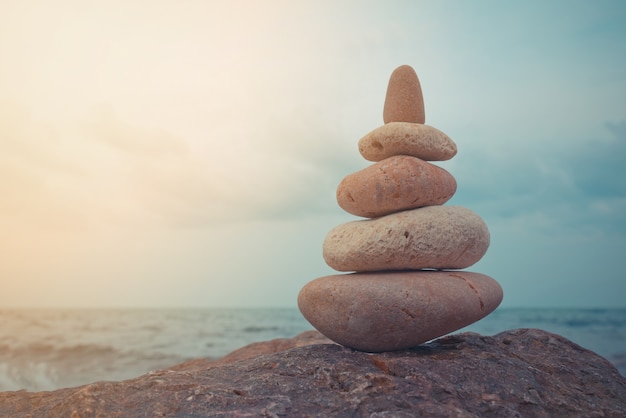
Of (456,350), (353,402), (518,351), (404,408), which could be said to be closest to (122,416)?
(353,402)

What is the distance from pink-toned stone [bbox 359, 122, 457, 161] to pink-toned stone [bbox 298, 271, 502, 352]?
6.60 feet

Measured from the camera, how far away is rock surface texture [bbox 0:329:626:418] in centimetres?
600

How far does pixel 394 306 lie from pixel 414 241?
1.06 meters

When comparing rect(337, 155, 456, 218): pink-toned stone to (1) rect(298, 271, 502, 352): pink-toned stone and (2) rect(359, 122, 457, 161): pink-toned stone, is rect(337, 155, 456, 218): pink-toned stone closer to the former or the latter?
(2) rect(359, 122, 457, 161): pink-toned stone

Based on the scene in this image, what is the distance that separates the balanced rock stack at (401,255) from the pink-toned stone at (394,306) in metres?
0.01

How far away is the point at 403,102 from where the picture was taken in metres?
9.05

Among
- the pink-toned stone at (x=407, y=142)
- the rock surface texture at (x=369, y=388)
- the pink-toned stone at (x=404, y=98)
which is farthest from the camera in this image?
the pink-toned stone at (x=404, y=98)

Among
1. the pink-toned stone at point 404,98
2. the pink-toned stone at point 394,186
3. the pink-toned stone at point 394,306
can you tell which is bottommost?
the pink-toned stone at point 394,306

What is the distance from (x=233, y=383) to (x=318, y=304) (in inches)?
74.6

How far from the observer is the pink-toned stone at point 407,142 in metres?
8.48

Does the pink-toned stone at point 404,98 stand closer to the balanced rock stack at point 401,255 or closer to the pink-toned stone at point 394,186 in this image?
the balanced rock stack at point 401,255

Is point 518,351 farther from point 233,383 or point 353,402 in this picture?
point 233,383

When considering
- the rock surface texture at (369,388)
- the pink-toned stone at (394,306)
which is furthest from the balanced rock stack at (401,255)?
the rock surface texture at (369,388)

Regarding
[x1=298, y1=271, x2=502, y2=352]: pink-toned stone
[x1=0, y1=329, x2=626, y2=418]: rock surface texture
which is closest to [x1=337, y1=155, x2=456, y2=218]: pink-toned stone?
[x1=298, y1=271, x2=502, y2=352]: pink-toned stone
